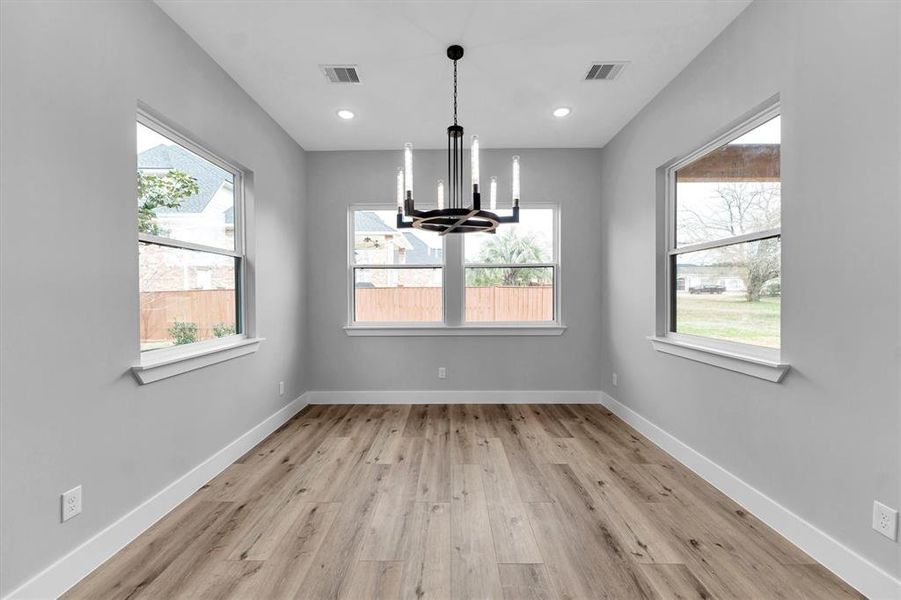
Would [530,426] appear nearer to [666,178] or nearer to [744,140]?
[666,178]

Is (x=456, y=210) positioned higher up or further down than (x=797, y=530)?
higher up

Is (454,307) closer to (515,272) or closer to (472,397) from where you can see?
(515,272)

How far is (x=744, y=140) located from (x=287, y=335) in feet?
12.7

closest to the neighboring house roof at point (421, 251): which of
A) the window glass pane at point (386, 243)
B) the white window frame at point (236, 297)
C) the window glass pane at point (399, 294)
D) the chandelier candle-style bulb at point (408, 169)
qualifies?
the window glass pane at point (386, 243)

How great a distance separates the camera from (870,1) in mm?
1572

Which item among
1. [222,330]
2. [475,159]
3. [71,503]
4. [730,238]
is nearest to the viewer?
[71,503]

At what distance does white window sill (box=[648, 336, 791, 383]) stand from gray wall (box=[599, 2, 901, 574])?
0.06m

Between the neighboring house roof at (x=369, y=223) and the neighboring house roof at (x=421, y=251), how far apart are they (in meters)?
0.23

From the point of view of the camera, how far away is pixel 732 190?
253 centimetres

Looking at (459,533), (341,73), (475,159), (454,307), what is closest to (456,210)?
(475,159)

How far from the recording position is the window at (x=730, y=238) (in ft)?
7.25

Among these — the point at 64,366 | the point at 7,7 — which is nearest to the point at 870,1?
the point at 7,7

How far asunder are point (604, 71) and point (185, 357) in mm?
3326

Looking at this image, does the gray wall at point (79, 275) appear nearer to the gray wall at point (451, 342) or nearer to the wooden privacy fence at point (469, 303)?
the gray wall at point (451, 342)
